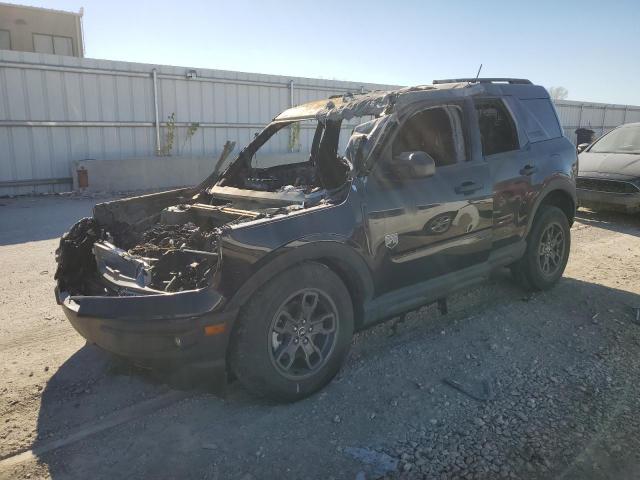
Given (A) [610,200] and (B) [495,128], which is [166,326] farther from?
(A) [610,200]

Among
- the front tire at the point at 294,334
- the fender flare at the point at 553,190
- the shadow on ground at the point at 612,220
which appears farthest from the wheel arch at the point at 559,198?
the shadow on ground at the point at 612,220

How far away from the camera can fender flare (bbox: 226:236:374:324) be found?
288cm

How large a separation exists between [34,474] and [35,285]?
3385mm

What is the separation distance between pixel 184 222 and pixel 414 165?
76.5 inches

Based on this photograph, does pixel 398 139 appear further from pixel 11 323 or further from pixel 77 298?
pixel 11 323

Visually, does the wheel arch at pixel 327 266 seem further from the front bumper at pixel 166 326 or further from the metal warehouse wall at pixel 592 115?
the metal warehouse wall at pixel 592 115

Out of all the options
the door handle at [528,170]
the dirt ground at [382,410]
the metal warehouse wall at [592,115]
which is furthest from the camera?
A: the metal warehouse wall at [592,115]

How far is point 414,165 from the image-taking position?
346 centimetres

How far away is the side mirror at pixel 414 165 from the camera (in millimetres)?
Result: 3459

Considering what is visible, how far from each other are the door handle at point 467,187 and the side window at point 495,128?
397 millimetres

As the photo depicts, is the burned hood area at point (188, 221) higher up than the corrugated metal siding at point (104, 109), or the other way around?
the corrugated metal siding at point (104, 109)

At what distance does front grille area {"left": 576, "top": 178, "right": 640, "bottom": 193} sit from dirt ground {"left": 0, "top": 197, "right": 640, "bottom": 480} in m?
4.49

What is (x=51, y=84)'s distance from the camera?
39.8 ft

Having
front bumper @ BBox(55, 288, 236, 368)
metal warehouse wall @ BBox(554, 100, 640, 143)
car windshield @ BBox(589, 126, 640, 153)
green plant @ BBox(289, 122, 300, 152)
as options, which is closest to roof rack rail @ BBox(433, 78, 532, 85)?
front bumper @ BBox(55, 288, 236, 368)
